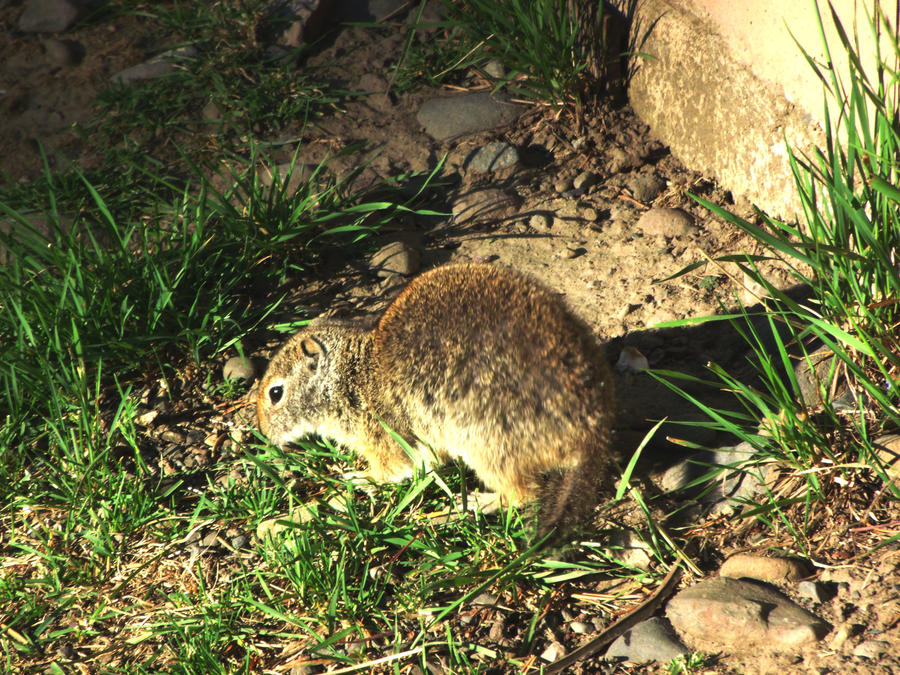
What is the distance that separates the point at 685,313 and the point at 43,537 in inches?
125

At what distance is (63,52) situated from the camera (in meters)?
6.33

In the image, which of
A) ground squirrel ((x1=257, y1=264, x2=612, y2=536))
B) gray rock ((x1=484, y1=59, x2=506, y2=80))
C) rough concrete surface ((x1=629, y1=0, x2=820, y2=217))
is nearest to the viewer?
ground squirrel ((x1=257, y1=264, x2=612, y2=536))

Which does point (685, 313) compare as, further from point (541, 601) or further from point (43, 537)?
point (43, 537)

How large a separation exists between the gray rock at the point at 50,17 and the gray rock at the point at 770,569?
662cm

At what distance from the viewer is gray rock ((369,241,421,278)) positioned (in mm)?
4523

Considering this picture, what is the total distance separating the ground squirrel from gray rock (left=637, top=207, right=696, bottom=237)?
139 cm

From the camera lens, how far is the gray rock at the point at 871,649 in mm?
2338

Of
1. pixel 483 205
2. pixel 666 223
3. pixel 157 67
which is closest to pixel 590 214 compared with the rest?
pixel 666 223

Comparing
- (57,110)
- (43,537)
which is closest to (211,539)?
(43,537)

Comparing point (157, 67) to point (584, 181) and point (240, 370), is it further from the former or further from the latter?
point (584, 181)

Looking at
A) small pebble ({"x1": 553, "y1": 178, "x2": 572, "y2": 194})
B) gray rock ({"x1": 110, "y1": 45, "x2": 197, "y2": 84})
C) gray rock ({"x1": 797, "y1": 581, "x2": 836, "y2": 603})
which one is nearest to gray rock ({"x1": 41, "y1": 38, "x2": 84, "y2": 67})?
gray rock ({"x1": 110, "y1": 45, "x2": 197, "y2": 84})

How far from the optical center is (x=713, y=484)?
9.91 ft

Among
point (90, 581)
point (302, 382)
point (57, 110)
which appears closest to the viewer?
point (90, 581)

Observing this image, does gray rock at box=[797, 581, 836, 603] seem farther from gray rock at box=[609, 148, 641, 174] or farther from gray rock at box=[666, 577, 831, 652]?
gray rock at box=[609, 148, 641, 174]
